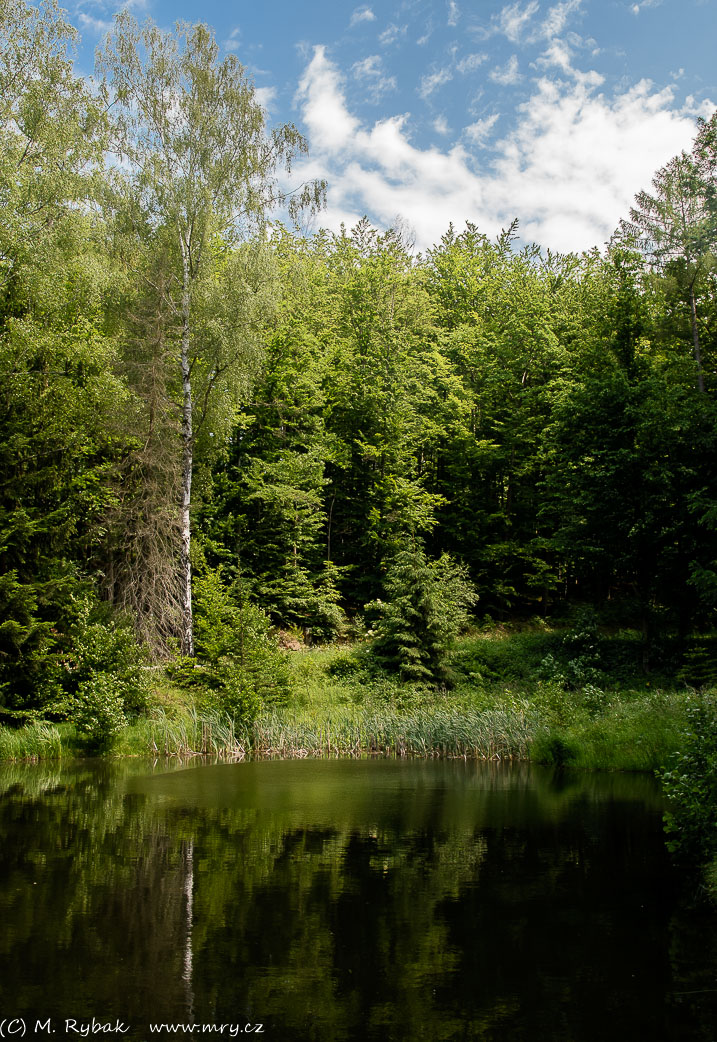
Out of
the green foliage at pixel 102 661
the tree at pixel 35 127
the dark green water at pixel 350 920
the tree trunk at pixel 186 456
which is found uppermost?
the tree at pixel 35 127

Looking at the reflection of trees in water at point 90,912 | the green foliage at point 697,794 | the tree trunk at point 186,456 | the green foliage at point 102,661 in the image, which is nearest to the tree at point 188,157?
the tree trunk at point 186,456

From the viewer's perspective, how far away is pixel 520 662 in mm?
21500

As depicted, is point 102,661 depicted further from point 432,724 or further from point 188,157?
point 188,157

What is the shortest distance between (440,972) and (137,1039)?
187 centimetres

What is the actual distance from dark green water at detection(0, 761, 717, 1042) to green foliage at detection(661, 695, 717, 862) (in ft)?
1.36

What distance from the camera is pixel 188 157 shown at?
1998 centimetres

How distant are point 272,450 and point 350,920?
2088cm

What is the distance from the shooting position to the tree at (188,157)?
19.5 metres

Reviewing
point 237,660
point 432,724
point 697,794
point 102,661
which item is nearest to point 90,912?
point 697,794

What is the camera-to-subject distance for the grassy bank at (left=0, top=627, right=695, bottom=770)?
45.0 feet

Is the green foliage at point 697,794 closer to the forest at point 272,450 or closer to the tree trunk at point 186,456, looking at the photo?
the forest at point 272,450

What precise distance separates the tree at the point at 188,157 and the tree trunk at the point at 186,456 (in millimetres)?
26

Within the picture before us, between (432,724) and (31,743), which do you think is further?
(432,724)

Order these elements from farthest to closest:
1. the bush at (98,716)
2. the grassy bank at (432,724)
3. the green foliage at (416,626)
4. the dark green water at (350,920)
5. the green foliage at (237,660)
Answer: the green foliage at (416,626) → the green foliage at (237,660) → the bush at (98,716) → the grassy bank at (432,724) → the dark green water at (350,920)
